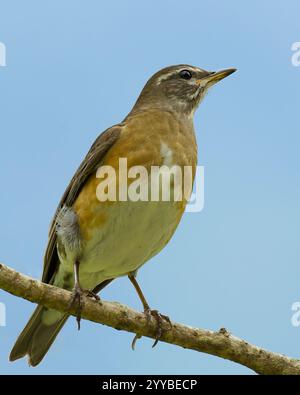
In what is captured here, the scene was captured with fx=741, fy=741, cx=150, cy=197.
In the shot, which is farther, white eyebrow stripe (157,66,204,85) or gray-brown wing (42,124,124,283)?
white eyebrow stripe (157,66,204,85)

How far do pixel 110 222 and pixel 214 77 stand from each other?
2884 millimetres

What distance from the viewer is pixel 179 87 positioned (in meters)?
9.76

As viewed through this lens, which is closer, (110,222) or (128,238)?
(110,222)

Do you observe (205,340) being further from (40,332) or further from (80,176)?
(80,176)

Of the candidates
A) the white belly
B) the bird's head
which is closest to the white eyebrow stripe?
the bird's head

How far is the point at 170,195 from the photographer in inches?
314

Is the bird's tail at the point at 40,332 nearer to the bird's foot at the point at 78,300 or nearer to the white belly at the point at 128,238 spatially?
the white belly at the point at 128,238

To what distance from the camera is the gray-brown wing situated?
8.38 m

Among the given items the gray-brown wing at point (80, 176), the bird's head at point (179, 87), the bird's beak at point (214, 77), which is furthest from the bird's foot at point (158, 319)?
the bird's beak at point (214, 77)

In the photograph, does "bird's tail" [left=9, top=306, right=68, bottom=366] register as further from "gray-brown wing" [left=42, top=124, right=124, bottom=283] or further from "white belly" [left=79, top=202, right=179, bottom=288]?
"white belly" [left=79, top=202, right=179, bottom=288]

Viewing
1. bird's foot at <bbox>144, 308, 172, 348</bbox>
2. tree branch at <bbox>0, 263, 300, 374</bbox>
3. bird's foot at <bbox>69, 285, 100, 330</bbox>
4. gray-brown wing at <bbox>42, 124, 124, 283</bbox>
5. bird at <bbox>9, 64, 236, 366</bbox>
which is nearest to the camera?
bird's foot at <bbox>69, 285, 100, 330</bbox>

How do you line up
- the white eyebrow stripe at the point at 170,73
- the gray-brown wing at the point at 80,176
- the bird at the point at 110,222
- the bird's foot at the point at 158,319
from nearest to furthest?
the bird's foot at the point at 158,319
the bird at the point at 110,222
the gray-brown wing at the point at 80,176
the white eyebrow stripe at the point at 170,73

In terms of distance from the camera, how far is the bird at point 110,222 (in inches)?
313

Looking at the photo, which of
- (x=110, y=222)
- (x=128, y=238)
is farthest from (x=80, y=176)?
(x=128, y=238)
